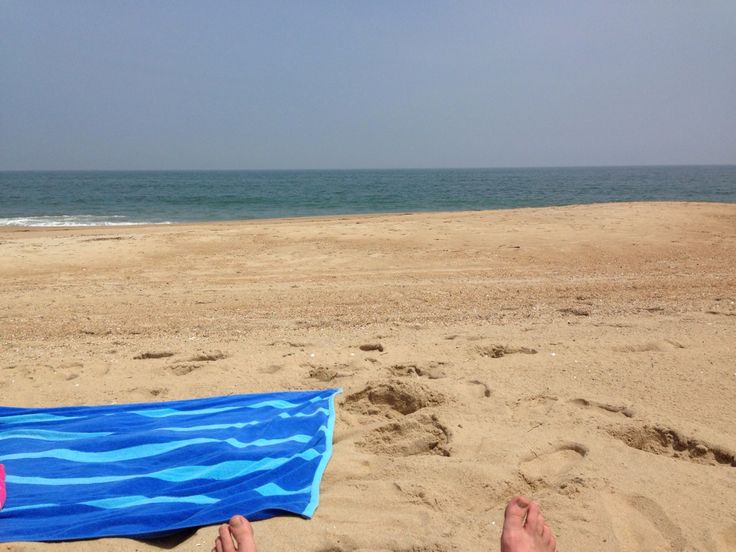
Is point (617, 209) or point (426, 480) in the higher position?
point (617, 209)

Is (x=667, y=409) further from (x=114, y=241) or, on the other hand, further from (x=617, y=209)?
(x=617, y=209)

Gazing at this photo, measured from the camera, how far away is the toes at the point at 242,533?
90.3 inches

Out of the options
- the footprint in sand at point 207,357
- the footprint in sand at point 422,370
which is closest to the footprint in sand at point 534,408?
the footprint in sand at point 422,370

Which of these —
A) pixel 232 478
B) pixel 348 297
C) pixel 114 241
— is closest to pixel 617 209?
pixel 348 297

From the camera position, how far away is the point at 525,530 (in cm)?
231

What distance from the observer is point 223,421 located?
3.43m

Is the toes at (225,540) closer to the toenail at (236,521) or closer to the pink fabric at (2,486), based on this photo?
the toenail at (236,521)

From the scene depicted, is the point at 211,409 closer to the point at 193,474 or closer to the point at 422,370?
the point at 193,474

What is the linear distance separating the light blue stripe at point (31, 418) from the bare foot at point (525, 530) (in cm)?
250

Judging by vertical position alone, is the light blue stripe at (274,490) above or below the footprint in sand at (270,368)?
below

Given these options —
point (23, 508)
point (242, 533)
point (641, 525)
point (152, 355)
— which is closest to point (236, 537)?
point (242, 533)

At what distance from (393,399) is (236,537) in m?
1.50

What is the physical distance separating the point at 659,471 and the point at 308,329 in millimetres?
3143

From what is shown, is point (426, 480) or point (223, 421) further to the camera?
point (223, 421)
